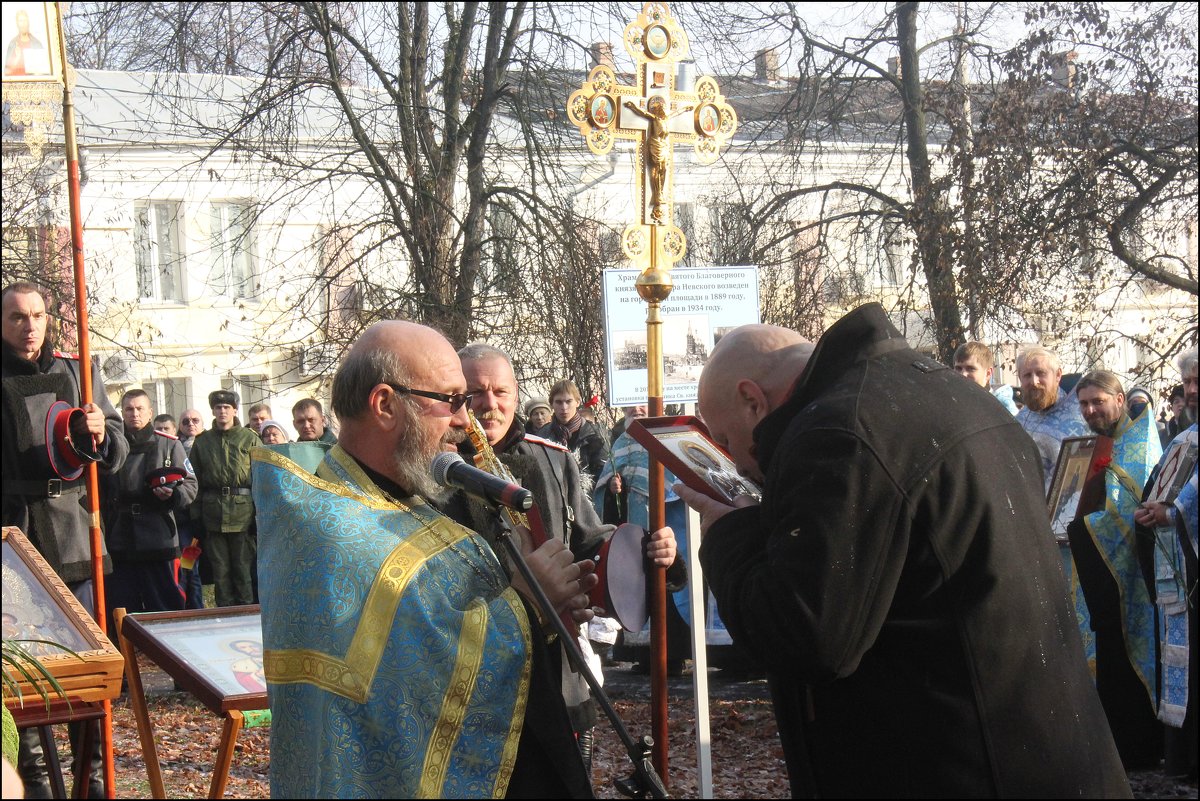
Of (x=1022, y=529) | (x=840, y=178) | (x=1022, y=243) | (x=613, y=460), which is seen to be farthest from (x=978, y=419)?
(x=840, y=178)

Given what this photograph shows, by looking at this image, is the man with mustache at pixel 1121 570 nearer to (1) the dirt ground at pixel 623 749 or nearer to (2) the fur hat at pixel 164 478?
(1) the dirt ground at pixel 623 749

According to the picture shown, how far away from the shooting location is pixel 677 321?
5973 mm

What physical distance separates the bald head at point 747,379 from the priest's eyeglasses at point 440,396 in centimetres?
54

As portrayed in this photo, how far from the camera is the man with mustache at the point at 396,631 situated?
245cm

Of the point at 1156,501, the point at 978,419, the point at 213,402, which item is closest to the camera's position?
the point at 978,419

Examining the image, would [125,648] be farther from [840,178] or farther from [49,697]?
[840,178]

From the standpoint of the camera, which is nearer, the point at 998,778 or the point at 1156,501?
the point at 998,778

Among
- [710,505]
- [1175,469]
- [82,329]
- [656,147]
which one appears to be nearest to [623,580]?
[710,505]

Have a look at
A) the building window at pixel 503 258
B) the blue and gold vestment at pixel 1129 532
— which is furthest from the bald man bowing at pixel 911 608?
the building window at pixel 503 258

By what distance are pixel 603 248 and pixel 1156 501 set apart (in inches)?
302

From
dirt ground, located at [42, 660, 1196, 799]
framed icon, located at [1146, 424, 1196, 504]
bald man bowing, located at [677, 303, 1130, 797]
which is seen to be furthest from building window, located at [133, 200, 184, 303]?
bald man bowing, located at [677, 303, 1130, 797]

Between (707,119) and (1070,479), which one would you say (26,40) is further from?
(1070,479)

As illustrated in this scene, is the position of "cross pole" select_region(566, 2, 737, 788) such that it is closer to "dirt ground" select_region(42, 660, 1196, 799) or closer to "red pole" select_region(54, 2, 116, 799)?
"dirt ground" select_region(42, 660, 1196, 799)

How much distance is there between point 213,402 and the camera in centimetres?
970
